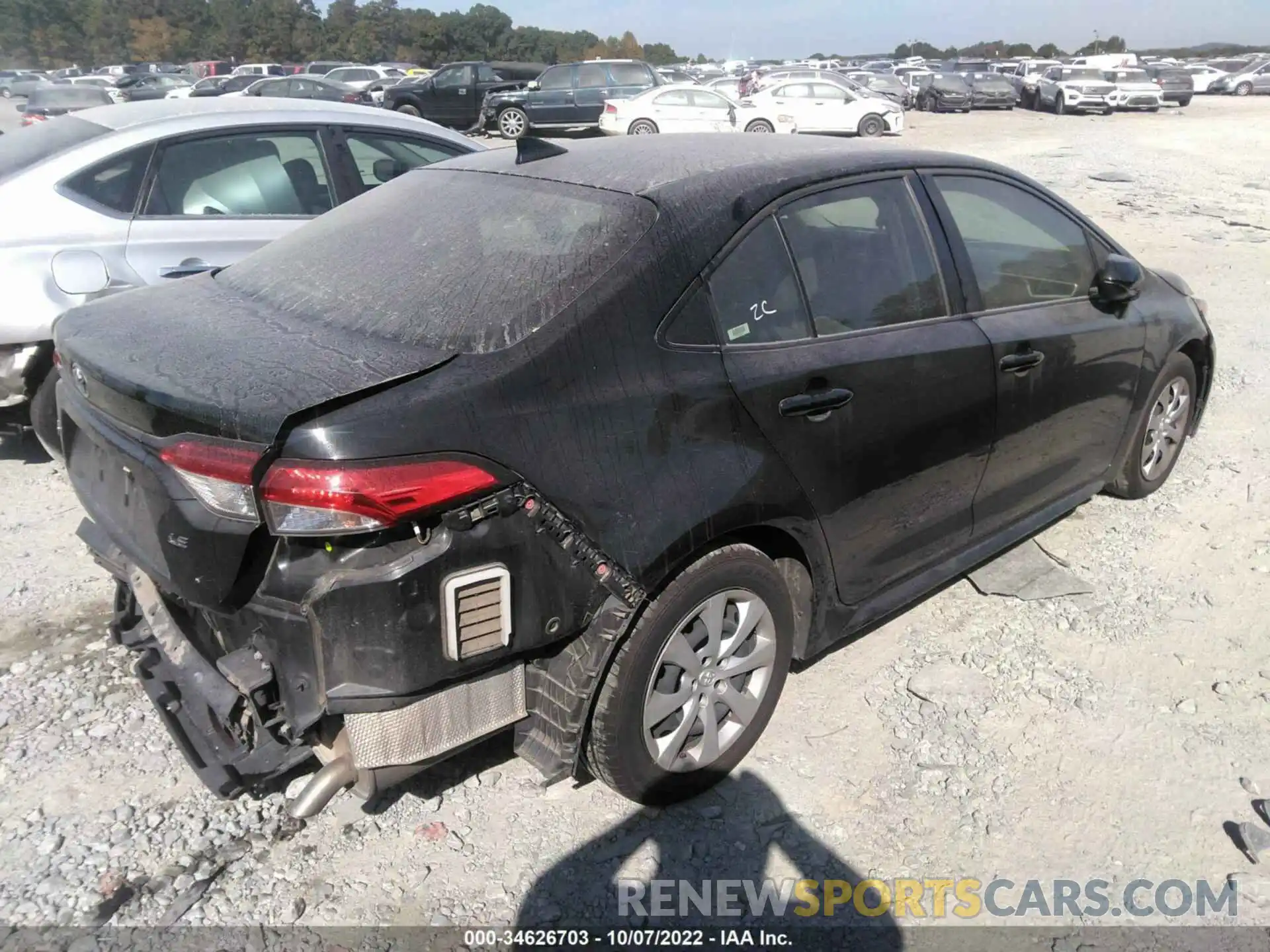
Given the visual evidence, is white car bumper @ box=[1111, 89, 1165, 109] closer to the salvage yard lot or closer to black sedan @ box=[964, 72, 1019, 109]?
black sedan @ box=[964, 72, 1019, 109]

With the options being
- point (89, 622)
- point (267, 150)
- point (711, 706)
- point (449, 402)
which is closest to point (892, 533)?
point (711, 706)

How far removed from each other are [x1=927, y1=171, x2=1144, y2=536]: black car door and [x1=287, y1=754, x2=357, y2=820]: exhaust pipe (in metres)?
2.34

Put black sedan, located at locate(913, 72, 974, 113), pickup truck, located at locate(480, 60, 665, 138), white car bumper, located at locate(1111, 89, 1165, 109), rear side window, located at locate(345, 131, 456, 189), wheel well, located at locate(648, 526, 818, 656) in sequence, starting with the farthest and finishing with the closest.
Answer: black sedan, located at locate(913, 72, 974, 113)
white car bumper, located at locate(1111, 89, 1165, 109)
pickup truck, located at locate(480, 60, 665, 138)
rear side window, located at locate(345, 131, 456, 189)
wheel well, located at locate(648, 526, 818, 656)

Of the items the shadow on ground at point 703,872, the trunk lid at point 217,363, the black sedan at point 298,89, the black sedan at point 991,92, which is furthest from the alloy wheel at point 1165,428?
the black sedan at point 991,92

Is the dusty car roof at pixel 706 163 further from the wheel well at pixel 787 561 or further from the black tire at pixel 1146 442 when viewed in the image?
the black tire at pixel 1146 442

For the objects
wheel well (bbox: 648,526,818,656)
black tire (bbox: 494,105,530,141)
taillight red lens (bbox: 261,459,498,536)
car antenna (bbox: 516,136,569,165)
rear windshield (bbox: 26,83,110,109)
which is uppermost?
car antenna (bbox: 516,136,569,165)

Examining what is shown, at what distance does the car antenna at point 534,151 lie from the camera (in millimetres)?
3307

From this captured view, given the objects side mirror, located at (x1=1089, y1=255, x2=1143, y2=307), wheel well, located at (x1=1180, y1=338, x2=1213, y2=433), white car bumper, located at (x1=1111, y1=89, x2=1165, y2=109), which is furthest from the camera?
white car bumper, located at (x1=1111, y1=89, x2=1165, y2=109)

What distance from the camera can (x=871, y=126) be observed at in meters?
24.0

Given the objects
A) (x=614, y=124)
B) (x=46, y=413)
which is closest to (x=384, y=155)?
(x=46, y=413)

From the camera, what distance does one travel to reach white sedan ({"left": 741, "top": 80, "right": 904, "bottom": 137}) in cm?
2367

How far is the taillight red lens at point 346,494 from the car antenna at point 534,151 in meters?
1.54

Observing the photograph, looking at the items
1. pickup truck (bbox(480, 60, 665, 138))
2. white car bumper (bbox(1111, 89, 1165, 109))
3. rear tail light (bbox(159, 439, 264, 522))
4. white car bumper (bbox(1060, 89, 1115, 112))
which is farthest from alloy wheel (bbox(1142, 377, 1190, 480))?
white car bumper (bbox(1111, 89, 1165, 109))

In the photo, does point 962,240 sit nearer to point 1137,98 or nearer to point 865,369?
point 865,369
